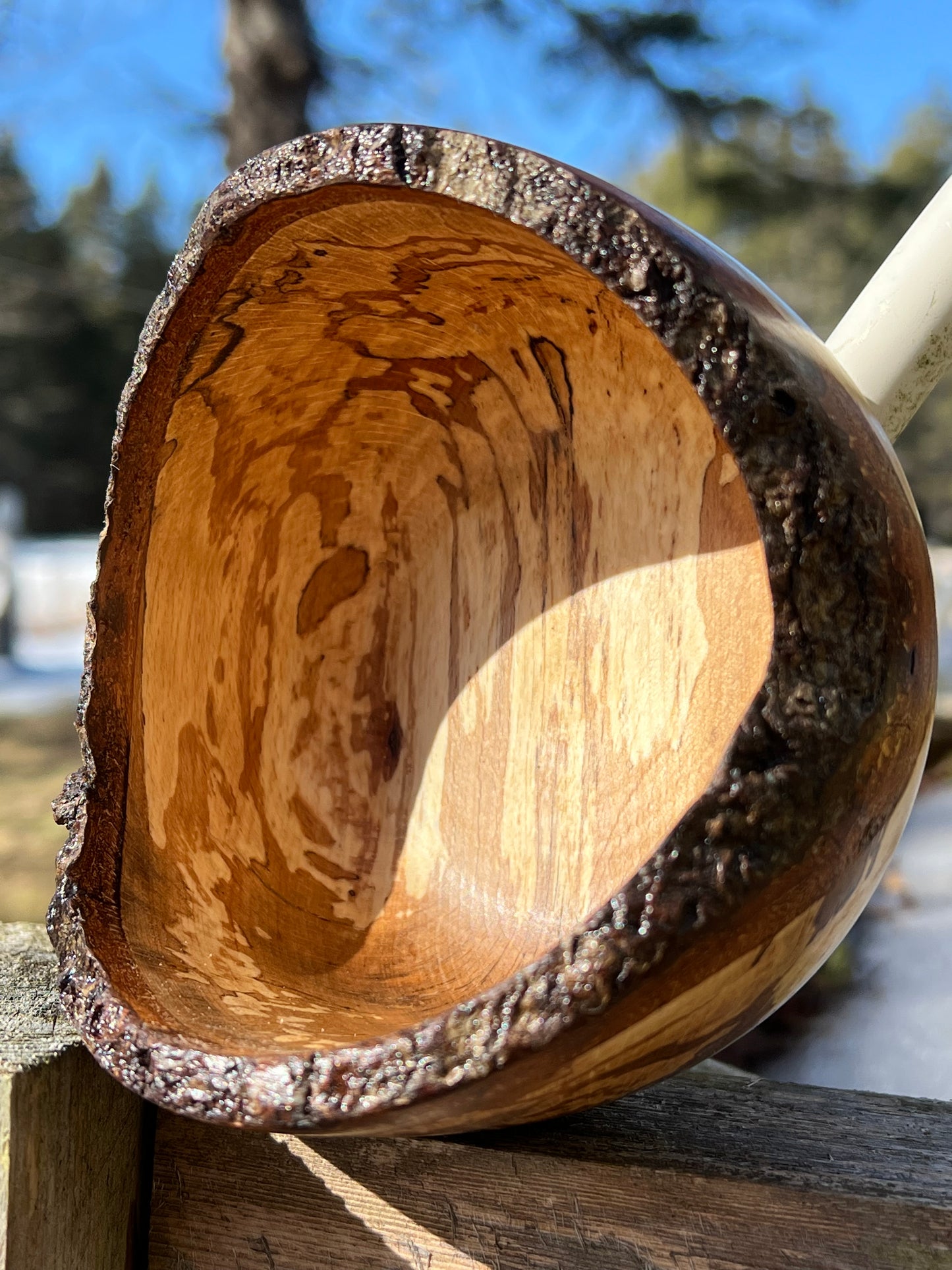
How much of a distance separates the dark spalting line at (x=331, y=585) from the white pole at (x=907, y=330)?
0.41m

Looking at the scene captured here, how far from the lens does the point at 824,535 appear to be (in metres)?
0.46

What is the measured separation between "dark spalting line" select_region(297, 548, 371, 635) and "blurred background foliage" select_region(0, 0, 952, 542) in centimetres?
257

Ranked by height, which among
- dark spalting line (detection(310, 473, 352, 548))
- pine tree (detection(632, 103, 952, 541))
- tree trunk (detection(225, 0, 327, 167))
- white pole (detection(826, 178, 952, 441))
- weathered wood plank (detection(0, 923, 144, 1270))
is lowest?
weathered wood plank (detection(0, 923, 144, 1270))

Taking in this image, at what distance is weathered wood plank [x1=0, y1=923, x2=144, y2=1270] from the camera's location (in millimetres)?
583

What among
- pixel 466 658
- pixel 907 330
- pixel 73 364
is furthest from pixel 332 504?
pixel 73 364

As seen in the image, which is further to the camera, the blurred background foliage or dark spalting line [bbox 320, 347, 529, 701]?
the blurred background foliage

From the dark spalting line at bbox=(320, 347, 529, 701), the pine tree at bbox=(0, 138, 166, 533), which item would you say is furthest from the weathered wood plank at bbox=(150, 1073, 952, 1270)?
the pine tree at bbox=(0, 138, 166, 533)

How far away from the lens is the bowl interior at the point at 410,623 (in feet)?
→ 2.20

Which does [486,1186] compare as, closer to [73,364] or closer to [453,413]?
[453,413]

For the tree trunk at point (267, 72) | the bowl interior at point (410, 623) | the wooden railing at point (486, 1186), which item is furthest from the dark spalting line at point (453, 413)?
A: the tree trunk at point (267, 72)

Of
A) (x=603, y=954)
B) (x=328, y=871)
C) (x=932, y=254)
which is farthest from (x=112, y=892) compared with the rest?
(x=932, y=254)

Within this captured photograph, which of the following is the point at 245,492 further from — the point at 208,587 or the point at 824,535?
the point at 824,535

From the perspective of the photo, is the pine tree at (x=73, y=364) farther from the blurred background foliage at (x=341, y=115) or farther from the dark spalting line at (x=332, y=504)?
the dark spalting line at (x=332, y=504)

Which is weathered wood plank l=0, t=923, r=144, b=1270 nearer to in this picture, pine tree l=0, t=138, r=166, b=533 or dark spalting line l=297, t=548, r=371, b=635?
dark spalting line l=297, t=548, r=371, b=635
